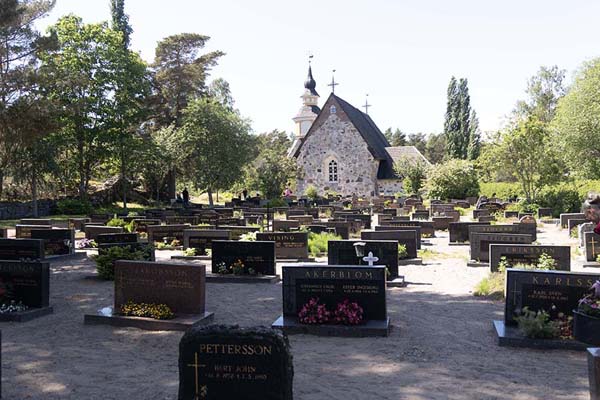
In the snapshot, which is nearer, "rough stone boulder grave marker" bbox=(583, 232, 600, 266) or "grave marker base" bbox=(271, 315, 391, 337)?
"grave marker base" bbox=(271, 315, 391, 337)

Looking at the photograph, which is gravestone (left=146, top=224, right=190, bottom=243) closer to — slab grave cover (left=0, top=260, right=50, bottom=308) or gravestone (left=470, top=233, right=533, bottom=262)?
gravestone (left=470, top=233, right=533, bottom=262)

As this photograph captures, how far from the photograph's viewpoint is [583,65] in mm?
41438

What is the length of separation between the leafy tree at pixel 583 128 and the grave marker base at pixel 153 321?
1390 inches

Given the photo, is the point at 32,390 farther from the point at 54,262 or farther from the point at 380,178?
the point at 380,178

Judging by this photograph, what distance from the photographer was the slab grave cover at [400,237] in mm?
15289

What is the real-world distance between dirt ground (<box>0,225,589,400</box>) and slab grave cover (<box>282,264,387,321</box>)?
1.80 ft

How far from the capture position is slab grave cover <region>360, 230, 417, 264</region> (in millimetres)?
15289

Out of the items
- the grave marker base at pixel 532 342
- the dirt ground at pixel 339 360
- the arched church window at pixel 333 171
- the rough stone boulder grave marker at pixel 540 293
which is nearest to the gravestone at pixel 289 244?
the dirt ground at pixel 339 360

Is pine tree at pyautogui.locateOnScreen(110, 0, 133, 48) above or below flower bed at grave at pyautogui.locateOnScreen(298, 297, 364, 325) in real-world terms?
above

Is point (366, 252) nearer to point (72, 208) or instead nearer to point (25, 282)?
point (25, 282)

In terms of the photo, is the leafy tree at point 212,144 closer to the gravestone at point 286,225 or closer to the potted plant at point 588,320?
the gravestone at point 286,225

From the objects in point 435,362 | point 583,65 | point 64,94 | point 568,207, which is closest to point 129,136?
point 64,94

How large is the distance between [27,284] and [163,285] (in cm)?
249

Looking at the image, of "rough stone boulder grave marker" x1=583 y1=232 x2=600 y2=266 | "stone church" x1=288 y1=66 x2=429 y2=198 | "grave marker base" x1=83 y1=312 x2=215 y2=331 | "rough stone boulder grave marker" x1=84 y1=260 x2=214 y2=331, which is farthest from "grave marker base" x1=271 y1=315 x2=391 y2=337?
"stone church" x1=288 y1=66 x2=429 y2=198
